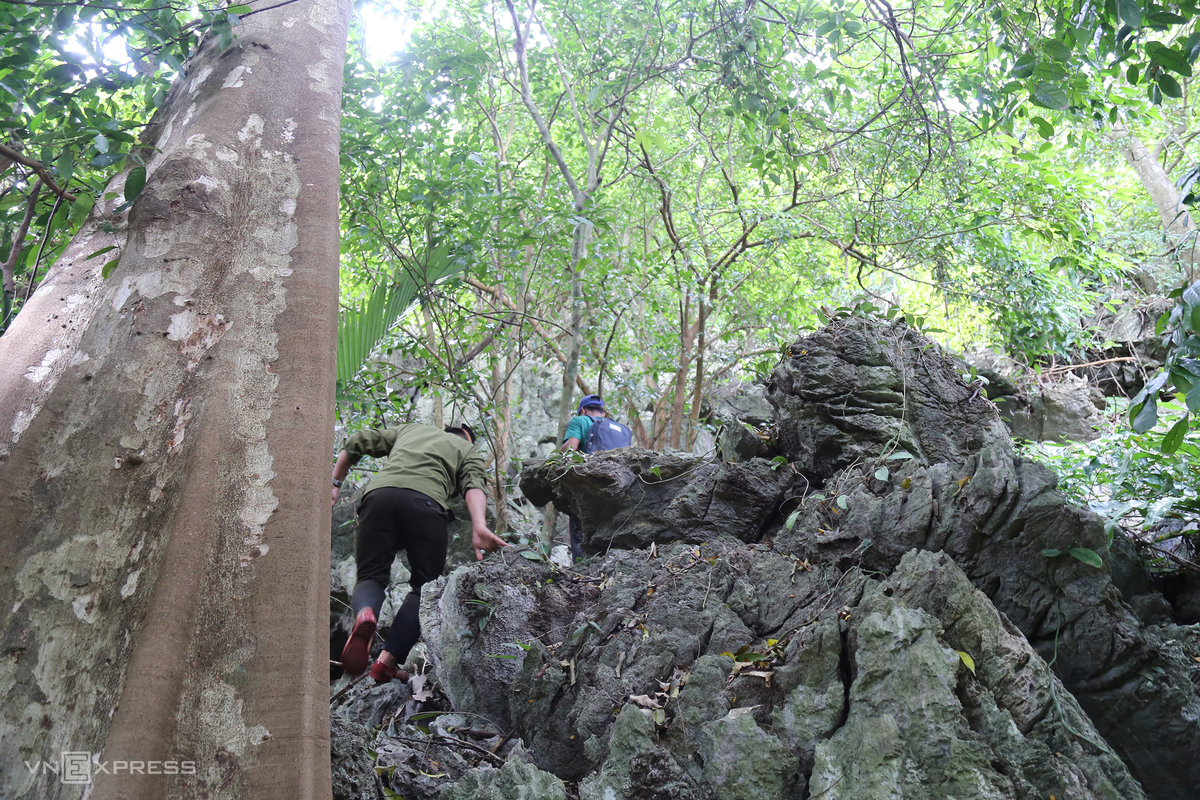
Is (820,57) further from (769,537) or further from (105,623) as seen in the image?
(105,623)

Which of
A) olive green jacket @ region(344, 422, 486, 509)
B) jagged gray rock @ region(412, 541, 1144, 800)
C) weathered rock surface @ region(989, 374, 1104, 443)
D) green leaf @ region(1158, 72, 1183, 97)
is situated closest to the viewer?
jagged gray rock @ region(412, 541, 1144, 800)

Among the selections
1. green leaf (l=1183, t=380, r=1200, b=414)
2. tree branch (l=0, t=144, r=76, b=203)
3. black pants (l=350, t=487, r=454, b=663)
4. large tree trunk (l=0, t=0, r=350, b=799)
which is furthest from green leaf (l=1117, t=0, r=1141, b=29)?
black pants (l=350, t=487, r=454, b=663)

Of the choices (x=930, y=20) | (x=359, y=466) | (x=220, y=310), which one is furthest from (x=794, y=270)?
(x=220, y=310)

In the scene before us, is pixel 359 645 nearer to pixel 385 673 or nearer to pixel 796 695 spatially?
pixel 385 673

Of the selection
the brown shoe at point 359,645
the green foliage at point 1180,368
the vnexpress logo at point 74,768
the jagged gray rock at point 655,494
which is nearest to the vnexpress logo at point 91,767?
the vnexpress logo at point 74,768

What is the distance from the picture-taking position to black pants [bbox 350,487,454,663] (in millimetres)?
4090

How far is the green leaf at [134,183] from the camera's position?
1.92 meters

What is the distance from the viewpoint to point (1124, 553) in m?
2.98

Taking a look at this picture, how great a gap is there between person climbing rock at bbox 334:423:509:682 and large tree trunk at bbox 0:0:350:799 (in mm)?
2372

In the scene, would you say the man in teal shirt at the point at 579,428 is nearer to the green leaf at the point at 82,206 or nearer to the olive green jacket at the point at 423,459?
the olive green jacket at the point at 423,459

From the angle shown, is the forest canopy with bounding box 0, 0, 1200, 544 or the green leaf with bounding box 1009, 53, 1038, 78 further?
the green leaf with bounding box 1009, 53, 1038, 78

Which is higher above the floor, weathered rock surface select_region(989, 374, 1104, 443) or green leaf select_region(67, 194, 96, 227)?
weathered rock surface select_region(989, 374, 1104, 443)

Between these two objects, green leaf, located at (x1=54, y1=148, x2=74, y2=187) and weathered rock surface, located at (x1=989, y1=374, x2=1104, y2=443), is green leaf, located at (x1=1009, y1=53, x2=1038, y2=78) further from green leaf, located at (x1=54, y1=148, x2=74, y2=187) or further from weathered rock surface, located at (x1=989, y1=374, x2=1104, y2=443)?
weathered rock surface, located at (x1=989, y1=374, x2=1104, y2=443)

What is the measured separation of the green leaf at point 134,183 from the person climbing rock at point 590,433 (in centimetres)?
423
